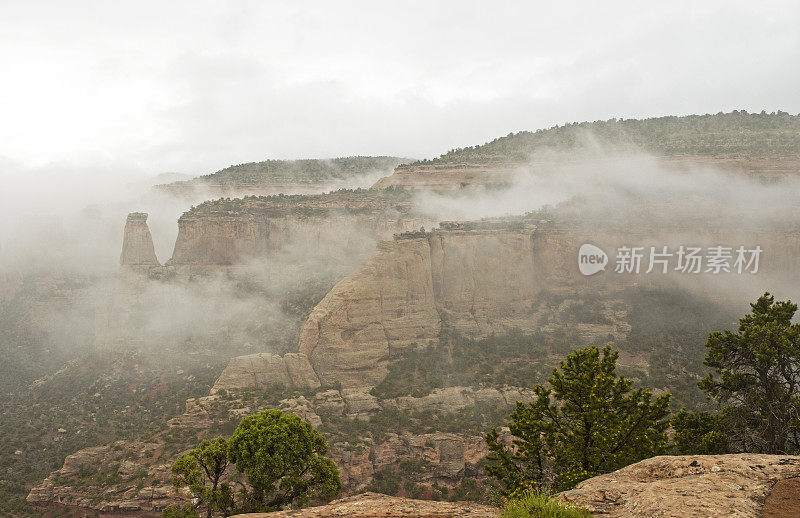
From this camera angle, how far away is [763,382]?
655 inches

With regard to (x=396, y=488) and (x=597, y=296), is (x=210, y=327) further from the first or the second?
(x=597, y=296)

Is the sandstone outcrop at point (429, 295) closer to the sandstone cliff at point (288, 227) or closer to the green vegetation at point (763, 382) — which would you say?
the sandstone cliff at point (288, 227)

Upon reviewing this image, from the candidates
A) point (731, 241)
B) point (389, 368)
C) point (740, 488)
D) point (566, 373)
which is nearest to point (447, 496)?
point (389, 368)

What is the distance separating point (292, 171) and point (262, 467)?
56907mm

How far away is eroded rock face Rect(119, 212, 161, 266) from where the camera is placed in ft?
159

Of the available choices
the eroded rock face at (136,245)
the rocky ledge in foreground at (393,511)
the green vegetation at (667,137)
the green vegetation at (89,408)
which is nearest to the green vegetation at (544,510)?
the rocky ledge in foreground at (393,511)

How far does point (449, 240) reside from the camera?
42.9m

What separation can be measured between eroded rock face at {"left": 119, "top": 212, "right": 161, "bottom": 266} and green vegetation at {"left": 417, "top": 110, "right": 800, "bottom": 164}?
31.4 m

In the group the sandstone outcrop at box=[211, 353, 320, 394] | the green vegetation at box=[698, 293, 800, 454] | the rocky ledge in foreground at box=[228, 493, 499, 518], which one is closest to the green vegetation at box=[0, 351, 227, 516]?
the sandstone outcrop at box=[211, 353, 320, 394]

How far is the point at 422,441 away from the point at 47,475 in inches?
836

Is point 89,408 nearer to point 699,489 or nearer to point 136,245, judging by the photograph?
point 136,245

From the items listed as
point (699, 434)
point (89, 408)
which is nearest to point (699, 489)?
point (699, 434)

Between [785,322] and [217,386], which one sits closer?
[785,322]

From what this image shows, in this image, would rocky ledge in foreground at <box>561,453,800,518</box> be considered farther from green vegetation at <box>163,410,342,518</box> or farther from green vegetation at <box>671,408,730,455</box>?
green vegetation at <box>163,410,342,518</box>
